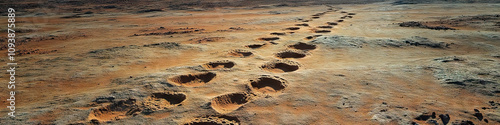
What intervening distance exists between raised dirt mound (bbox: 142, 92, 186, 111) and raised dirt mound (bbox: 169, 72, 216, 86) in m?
0.43

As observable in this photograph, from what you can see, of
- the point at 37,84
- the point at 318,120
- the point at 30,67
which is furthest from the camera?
the point at 30,67

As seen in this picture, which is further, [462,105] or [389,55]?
[389,55]

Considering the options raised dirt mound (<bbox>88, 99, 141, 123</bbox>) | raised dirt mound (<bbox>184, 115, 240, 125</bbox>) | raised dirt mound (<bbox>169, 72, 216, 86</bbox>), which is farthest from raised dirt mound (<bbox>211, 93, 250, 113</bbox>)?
raised dirt mound (<bbox>88, 99, 141, 123</bbox>)

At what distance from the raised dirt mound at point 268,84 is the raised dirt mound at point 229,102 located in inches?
10.3

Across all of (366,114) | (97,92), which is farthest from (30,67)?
(366,114)

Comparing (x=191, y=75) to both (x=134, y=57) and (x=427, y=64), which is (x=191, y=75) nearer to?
(x=134, y=57)

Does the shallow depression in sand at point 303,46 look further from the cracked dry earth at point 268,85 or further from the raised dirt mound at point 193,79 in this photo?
the raised dirt mound at point 193,79

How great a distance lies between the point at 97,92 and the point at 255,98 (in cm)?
172

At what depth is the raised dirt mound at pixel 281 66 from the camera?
4.11 m

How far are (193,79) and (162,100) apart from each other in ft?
2.36

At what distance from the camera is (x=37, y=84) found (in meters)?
3.59

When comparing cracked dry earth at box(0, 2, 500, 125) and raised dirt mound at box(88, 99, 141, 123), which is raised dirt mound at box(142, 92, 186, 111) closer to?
cracked dry earth at box(0, 2, 500, 125)

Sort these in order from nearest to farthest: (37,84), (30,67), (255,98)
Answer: (255,98) < (37,84) < (30,67)

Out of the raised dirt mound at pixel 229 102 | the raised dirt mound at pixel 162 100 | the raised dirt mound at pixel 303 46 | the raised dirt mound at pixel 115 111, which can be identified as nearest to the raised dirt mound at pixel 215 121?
the raised dirt mound at pixel 229 102
